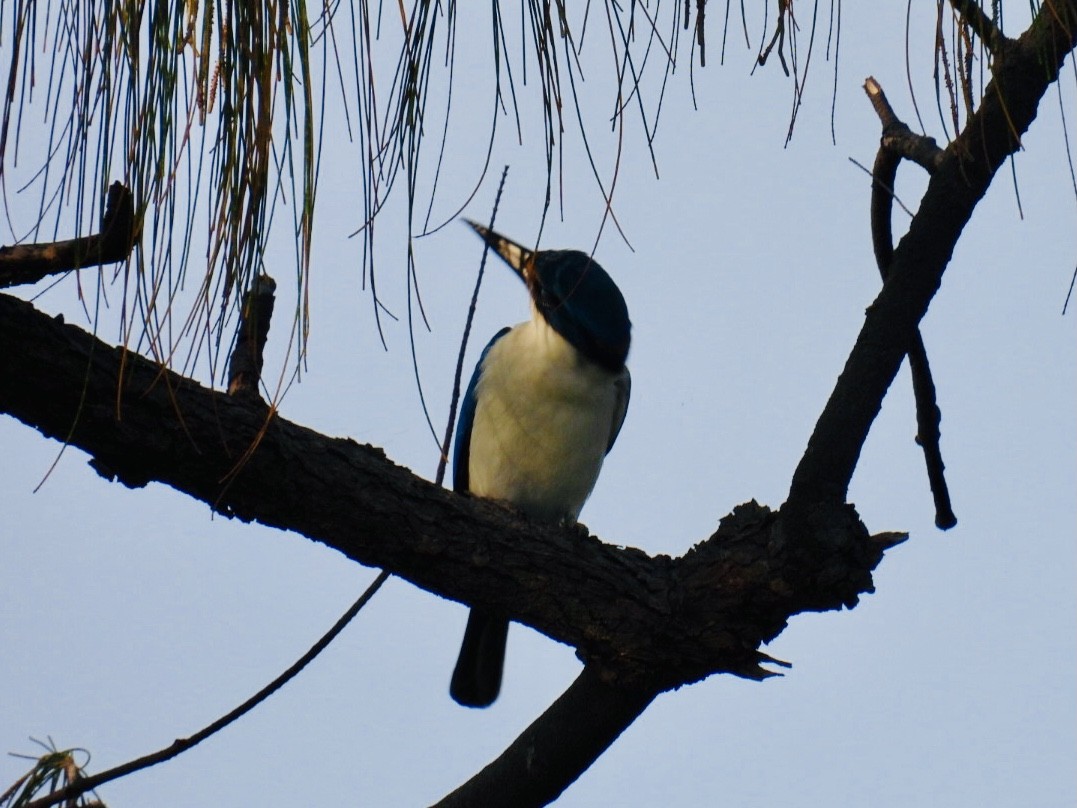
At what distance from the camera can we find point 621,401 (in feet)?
15.8

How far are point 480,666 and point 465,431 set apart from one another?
3.20ft

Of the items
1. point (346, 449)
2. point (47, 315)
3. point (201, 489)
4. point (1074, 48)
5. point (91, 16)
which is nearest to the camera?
point (91, 16)

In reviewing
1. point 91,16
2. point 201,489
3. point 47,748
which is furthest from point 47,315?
point 47,748

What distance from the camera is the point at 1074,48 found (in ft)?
6.37

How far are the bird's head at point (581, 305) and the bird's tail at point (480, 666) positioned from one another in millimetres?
983

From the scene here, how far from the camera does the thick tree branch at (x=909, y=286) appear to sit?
2857 millimetres

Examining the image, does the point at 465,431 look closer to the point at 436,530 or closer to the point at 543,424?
the point at 543,424

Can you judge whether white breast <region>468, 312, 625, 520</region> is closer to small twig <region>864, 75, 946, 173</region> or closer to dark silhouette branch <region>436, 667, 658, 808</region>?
small twig <region>864, 75, 946, 173</region>

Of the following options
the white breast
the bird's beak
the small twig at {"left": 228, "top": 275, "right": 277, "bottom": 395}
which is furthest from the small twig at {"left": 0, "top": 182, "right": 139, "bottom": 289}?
the bird's beak

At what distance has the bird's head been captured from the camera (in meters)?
4.60

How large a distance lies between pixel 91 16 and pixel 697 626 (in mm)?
1854

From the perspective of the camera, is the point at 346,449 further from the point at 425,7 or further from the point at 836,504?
the point at 425,7

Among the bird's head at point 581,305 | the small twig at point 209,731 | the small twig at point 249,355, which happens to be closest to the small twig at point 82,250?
the small twig at point 249,355

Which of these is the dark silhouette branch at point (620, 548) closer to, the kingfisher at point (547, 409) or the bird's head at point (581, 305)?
the kingfisher at point (547, 409)
